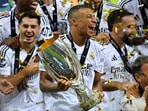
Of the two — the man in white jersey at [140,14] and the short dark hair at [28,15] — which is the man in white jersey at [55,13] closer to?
the short dark hair at [28,15]

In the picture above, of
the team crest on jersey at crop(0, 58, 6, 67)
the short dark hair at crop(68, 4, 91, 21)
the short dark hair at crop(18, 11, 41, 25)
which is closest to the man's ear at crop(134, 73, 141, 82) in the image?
the short dark hair at crop(68, 4, 91, 21)

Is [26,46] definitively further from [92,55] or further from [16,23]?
[92,55]

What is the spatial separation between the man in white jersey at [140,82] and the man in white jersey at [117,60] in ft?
0.69

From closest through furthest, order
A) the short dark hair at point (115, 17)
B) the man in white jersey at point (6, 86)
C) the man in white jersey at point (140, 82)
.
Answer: the man in white jersey at point (140, 82)
the man in white jersey at point (6, 86)
the short dark hair at point (115, 17)

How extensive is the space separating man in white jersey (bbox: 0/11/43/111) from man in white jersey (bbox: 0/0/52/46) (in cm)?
7

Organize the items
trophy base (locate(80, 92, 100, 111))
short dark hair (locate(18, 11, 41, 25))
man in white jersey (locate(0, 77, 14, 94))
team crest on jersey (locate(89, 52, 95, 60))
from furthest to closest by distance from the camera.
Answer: team crest on jersey (locate(89, 52, 95, 60)), short dark hair (locate(18, 11, 41, 25)), man in white jersey (locate(0, 77, 14, 94)), trophy base (locate(80, 92, 100, 111))

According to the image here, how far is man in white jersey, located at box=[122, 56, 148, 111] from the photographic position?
3.20 metres

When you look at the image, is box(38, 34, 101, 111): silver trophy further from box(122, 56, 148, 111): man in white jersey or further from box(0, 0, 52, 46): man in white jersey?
box(0, 0, 52, 46): man in white jersey

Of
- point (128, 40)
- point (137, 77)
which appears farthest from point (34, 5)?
point (137, 77)

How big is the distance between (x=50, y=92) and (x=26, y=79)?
0.15 metres

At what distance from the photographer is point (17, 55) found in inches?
133

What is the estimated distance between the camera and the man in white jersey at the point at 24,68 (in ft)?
11.1

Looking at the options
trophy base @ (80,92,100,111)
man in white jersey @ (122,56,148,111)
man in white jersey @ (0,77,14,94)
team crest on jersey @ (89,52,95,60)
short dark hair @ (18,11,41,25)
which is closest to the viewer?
trophy base @ (80,92,100,111)

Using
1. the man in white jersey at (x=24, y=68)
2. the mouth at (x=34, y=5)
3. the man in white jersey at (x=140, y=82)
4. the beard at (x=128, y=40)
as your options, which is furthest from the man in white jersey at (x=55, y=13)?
the man in white jersey at (x=140, y=82)
